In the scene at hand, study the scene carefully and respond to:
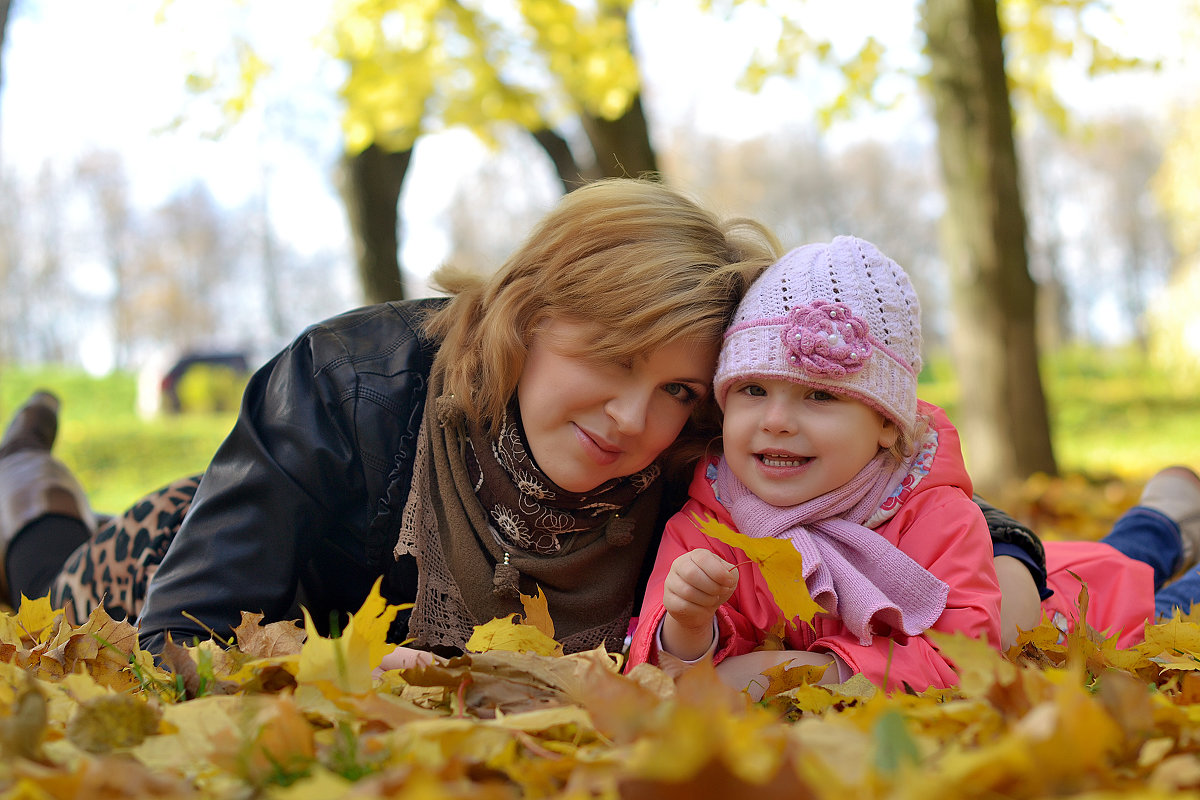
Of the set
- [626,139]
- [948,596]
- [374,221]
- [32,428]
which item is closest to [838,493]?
[948,596]

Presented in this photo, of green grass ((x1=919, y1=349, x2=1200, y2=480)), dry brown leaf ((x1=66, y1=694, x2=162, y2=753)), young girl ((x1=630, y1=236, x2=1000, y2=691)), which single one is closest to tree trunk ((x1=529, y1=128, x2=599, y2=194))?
green grass ((x1=919, y1=349, x2=1200, y2=480))

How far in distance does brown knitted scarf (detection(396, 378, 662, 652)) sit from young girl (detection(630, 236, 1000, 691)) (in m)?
0.19

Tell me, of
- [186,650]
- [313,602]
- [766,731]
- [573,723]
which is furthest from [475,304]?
[766,731]

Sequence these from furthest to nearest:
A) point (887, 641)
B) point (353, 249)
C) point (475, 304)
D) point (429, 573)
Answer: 1. point (353, 249)
2. point (475, 304)
3. point (429, 573)
4. point (887, 641)

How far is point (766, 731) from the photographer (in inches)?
41.4

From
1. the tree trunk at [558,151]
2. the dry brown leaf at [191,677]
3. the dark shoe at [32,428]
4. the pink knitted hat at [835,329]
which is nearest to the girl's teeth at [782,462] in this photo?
the pink knitted hat at [835,329]

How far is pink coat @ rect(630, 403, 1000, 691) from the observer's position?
1725mm

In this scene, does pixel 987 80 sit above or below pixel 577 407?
above

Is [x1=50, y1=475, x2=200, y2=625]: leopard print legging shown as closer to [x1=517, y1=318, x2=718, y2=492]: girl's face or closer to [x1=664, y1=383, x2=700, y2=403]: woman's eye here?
[x1=517, y1=318, x2=718, y2=492]: girl's face

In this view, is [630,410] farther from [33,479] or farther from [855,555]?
[33,479]

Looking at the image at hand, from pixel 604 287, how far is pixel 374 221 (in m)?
5.20

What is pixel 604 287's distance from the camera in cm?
198

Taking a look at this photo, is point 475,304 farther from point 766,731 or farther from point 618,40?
point 618,40

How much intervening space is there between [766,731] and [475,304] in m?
1.40
